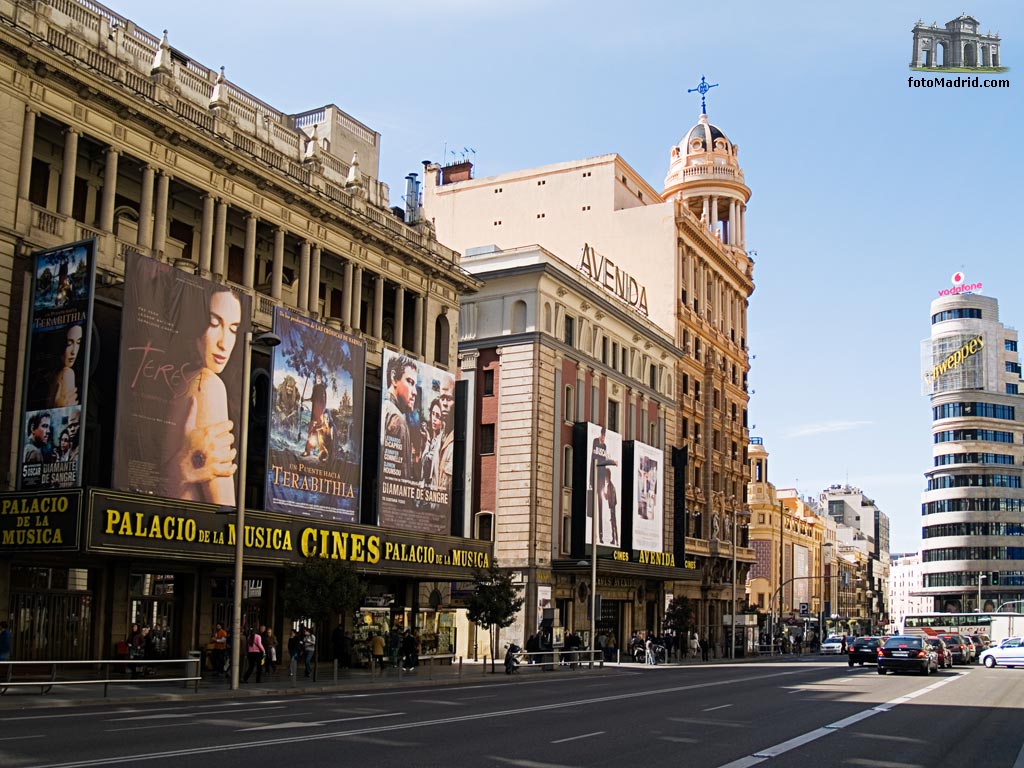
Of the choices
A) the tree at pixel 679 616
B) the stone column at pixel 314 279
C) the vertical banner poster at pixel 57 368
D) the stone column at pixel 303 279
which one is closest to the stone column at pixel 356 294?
the stone column at pixel 314 279

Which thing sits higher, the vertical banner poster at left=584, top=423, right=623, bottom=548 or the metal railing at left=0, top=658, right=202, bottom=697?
the vertical banner poster at left=584, top=423, right=623, bottom=548

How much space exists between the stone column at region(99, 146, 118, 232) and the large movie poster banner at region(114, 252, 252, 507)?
7.53 feet

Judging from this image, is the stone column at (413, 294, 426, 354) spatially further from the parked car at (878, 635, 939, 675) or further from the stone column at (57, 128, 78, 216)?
the parked car at (878, 635, 939, 675)

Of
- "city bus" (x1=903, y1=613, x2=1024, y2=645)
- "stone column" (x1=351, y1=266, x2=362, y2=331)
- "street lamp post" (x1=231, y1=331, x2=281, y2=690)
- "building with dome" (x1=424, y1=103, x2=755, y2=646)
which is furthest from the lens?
"city bus" (x1=903, y1=613, x2=1024, y2=645)

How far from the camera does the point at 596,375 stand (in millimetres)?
66812

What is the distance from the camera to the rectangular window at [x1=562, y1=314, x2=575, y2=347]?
6350cm

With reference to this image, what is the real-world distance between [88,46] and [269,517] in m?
15.6

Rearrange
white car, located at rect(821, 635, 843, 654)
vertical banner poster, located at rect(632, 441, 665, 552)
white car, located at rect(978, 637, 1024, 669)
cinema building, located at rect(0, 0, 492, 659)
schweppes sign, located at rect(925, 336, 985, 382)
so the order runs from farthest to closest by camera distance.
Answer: schweppes sign, located at rect(925, 336, 985, 382) < white car, located at rect(821, 635, 843, 654) < vertical banner poster, located at rect(632, 441, 665, 552) < white car, located at rect(978, 637, 1024, 669) < cinema building, located at rect(0, 0, 492, 659)

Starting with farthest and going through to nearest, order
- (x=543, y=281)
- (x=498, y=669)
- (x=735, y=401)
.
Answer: (x=735, y=401), (x=543, y=281), (x=498, y=669)

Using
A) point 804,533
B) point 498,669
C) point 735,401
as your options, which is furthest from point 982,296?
point 498,669

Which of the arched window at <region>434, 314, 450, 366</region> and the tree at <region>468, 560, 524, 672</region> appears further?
the arched window at <region>434, 314, 450, 366</region>

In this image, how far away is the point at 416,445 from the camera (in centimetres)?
4734

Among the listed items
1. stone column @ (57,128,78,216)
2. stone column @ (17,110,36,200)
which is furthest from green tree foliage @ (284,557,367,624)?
stone column @ (17,110,36,200)

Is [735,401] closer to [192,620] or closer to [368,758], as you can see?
[192,620]
